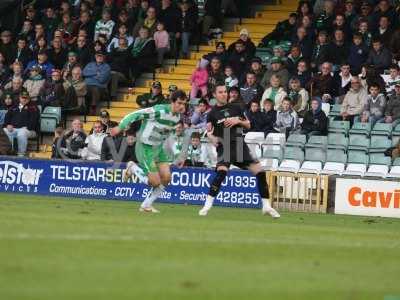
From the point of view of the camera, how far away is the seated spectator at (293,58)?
1093 inches

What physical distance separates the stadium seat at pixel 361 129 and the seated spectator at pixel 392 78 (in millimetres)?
968

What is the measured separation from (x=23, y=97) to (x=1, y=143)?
1.70m

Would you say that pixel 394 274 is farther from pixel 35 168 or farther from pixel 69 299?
pixel 35 168

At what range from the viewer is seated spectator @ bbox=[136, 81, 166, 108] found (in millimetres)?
28328

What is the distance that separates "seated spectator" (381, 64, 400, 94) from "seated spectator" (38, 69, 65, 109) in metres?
8.56

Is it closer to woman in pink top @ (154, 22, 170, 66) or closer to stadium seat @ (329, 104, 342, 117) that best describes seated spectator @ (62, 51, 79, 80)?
woman in pink top @ (154, 22, 170, 66)

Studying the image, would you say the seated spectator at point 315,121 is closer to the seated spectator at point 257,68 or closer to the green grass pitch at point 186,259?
the seated spectator at point 257,68

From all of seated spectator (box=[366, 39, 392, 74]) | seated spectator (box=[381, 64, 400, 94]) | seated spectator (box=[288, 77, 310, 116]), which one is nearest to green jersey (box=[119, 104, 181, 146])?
seated spectator (box=[288, 77, 310, 116])

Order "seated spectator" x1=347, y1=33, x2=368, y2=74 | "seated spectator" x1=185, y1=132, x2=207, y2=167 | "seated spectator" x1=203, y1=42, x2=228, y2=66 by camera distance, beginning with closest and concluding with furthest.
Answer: "seated spectator" x1=185, y1=132, x2=207, y2=167 → "seated spectator" x1=347, y1=33, x2=368, y2=74 → "seated spectator" x1=203, y1=42, x2=228, y2=66

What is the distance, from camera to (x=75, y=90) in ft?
98.4

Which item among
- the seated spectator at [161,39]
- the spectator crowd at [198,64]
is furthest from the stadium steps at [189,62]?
the seated spectator at [161,39]

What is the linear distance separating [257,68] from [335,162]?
12.3 feet

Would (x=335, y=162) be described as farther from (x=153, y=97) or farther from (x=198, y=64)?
(x=198, y=64)

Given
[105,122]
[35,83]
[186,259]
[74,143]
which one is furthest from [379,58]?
[186,259]
